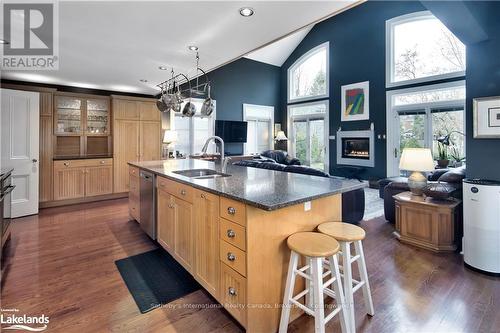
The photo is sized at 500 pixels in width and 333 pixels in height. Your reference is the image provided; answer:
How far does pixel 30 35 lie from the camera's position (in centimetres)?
272

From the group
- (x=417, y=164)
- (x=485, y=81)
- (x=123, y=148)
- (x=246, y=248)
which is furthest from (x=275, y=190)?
(x=123, y=148)

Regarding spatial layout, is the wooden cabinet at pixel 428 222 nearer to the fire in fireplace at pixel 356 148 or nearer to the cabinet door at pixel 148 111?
the fire in fireplace at pixel 356 148

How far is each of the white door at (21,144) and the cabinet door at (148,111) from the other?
184 cm

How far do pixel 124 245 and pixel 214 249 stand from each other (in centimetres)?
186

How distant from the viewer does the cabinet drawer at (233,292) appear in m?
1.57

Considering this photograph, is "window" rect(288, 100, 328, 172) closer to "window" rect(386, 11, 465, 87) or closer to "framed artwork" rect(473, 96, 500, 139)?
"window" rect(386, 11, 465, 87)

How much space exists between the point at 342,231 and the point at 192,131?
607 cm

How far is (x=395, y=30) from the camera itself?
644 centimetres

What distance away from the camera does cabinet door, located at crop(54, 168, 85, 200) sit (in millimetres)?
4827

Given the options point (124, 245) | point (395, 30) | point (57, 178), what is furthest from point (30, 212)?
point (395, 30)

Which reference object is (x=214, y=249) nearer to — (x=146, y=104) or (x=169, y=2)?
(x=169, y=2)

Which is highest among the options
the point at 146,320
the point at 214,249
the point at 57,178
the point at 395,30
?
Answer: the point at 395,30

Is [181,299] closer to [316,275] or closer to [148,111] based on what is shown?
[316,275]

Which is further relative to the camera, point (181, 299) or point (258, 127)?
point (258, 127)
